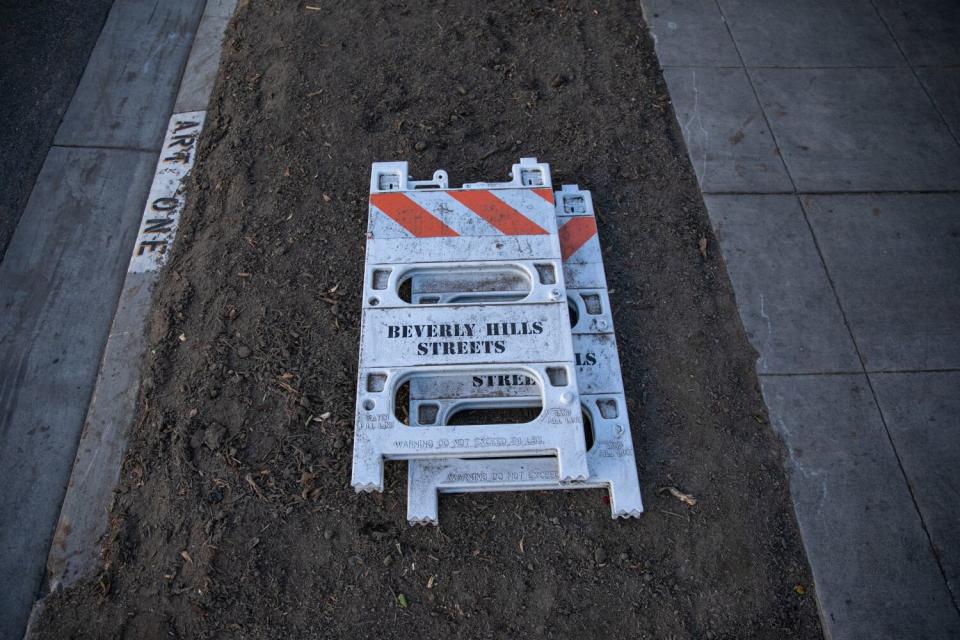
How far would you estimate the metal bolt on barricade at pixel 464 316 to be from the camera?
115 inches

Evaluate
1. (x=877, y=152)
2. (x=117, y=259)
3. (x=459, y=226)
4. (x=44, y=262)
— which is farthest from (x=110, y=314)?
(x=877, y=152)

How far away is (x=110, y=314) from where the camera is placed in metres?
3.98

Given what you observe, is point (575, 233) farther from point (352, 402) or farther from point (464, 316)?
point (352, 402)

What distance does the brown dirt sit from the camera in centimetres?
293

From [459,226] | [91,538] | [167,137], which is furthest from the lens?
[167,137]

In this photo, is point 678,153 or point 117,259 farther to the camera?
point 678,153

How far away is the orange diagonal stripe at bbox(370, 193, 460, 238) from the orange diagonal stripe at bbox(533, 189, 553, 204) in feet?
1.87

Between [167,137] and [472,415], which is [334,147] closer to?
[167,137]

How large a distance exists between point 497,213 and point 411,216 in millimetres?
502

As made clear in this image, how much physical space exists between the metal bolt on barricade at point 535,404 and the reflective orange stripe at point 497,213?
0.40 metres

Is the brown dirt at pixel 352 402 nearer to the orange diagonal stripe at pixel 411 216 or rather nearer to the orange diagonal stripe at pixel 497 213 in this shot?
the orange diagonal stripe at pixel 411 216

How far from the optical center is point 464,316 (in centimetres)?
324

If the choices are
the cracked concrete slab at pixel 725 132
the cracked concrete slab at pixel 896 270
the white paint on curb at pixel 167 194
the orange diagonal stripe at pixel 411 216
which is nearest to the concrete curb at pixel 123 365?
the white paint on curb at pixel 167 194

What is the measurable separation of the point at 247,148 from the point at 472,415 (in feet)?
8.78
